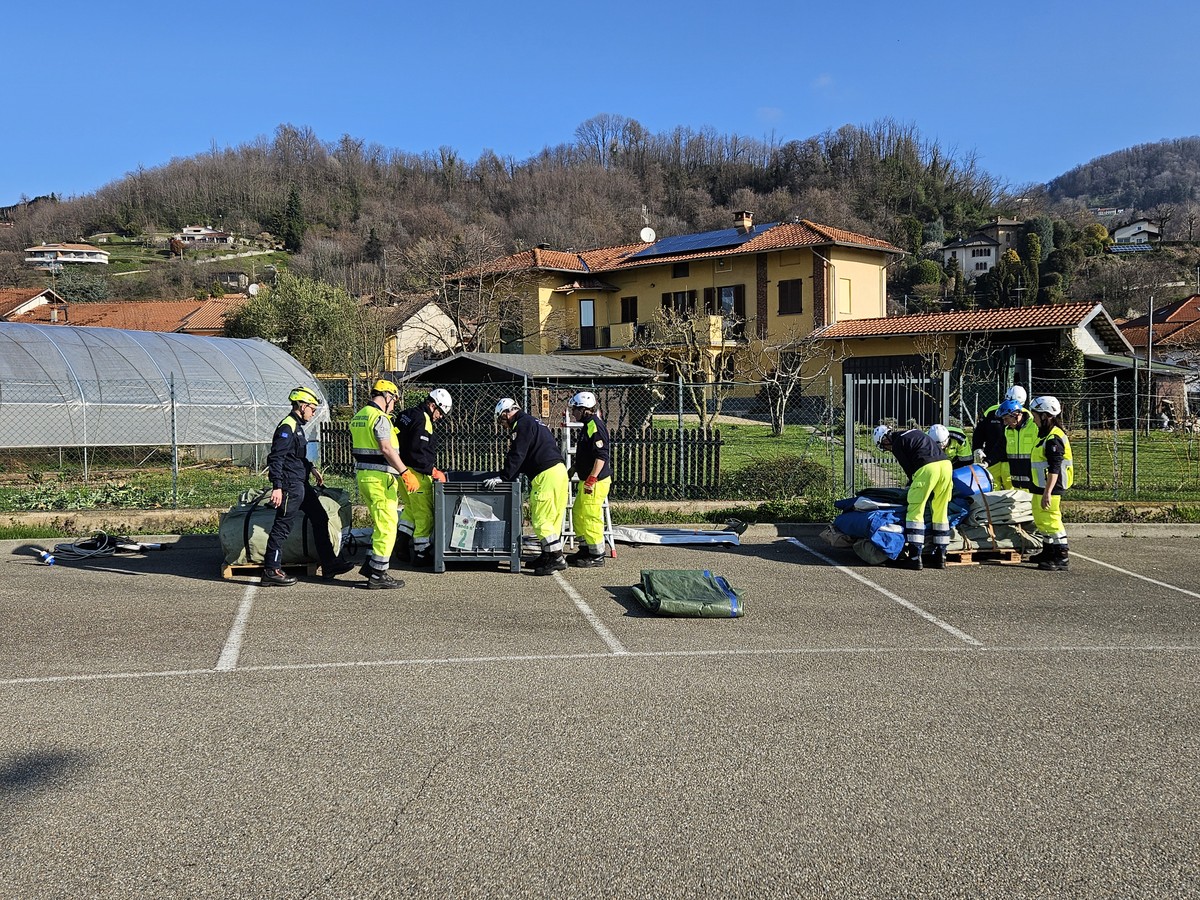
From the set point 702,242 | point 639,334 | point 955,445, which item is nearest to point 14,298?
point 639,334

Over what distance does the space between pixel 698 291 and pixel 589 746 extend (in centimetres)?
4539

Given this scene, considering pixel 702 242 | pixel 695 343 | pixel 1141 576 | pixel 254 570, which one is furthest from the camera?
pixel 702 242

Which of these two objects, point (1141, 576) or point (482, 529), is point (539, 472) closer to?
point (482, 529)

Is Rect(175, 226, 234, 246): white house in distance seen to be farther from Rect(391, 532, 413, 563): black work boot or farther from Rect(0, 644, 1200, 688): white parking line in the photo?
Rect(0, 644, 1200, 688): white parking line

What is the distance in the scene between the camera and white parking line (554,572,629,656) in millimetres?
7379

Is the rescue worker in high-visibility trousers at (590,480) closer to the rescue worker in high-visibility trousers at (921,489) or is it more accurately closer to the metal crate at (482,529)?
the metal crate at (482,529)

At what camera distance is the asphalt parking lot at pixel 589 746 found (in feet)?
13.0

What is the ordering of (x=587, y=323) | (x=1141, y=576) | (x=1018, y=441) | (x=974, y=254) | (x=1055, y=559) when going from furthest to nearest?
(x=974, y=254)
(x=587, y=323)
(x=1018, y=441)
(x=1055, y=559)
(x=1141, y=576)

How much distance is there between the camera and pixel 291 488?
30.5 feet

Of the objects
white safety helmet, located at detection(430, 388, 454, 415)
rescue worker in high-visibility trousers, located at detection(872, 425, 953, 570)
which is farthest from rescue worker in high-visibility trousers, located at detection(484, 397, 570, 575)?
rescue worker in high-visibility trousers, located at detection(872, 425, 953, 570)

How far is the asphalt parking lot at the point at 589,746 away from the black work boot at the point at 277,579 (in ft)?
0.67

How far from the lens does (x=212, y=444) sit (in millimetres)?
21562

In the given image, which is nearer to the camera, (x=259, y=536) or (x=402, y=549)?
(x=259, y=536)

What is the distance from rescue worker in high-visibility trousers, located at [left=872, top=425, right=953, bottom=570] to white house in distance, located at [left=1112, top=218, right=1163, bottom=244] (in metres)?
111
